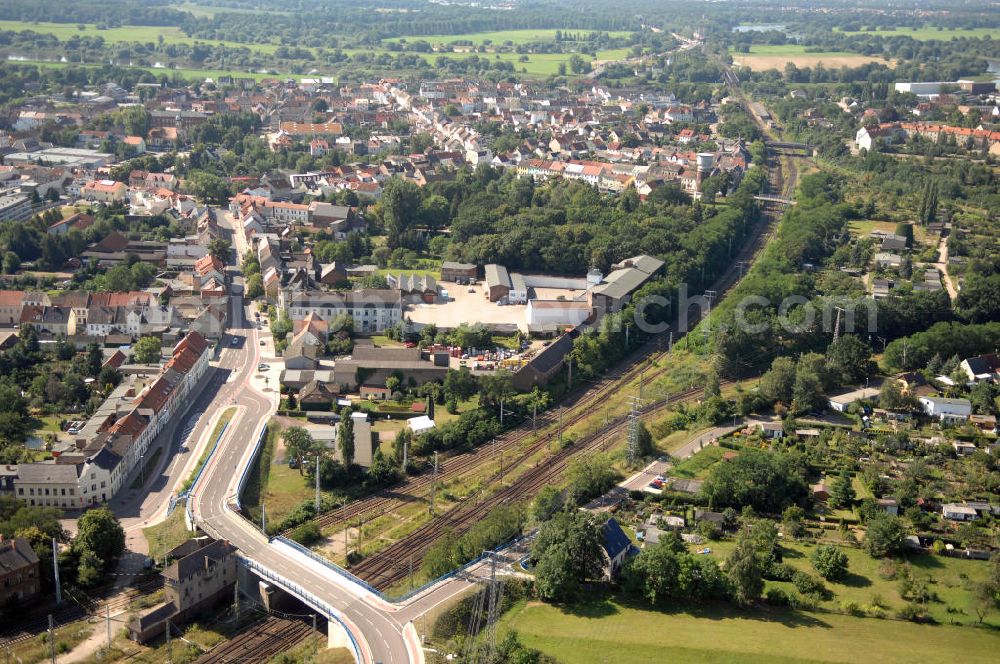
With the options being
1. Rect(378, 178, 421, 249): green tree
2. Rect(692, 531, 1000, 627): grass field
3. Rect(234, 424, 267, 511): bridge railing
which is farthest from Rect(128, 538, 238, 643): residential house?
Rect(378, 178, 421, 249): green tree

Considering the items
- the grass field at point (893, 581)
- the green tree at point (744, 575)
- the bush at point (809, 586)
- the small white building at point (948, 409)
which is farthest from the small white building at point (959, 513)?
the green tree at point (744, 575)

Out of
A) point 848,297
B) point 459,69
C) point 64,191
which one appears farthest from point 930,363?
point 459,69

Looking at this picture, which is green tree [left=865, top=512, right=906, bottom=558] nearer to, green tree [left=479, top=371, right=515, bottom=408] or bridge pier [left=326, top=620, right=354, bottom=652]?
green tree [left=479, top=371, right=515, bottom=408]

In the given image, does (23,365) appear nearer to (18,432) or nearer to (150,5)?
(18,432)

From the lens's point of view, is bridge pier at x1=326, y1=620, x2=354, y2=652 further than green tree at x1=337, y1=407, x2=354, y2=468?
No

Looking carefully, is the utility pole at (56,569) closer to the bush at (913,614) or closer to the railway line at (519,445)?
the railway line at (519,445)

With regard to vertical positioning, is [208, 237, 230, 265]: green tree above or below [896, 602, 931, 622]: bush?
above

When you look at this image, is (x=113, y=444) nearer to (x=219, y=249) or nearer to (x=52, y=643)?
(x=52, y=643)

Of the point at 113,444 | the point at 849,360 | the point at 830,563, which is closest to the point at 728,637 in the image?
the point at 830,563
